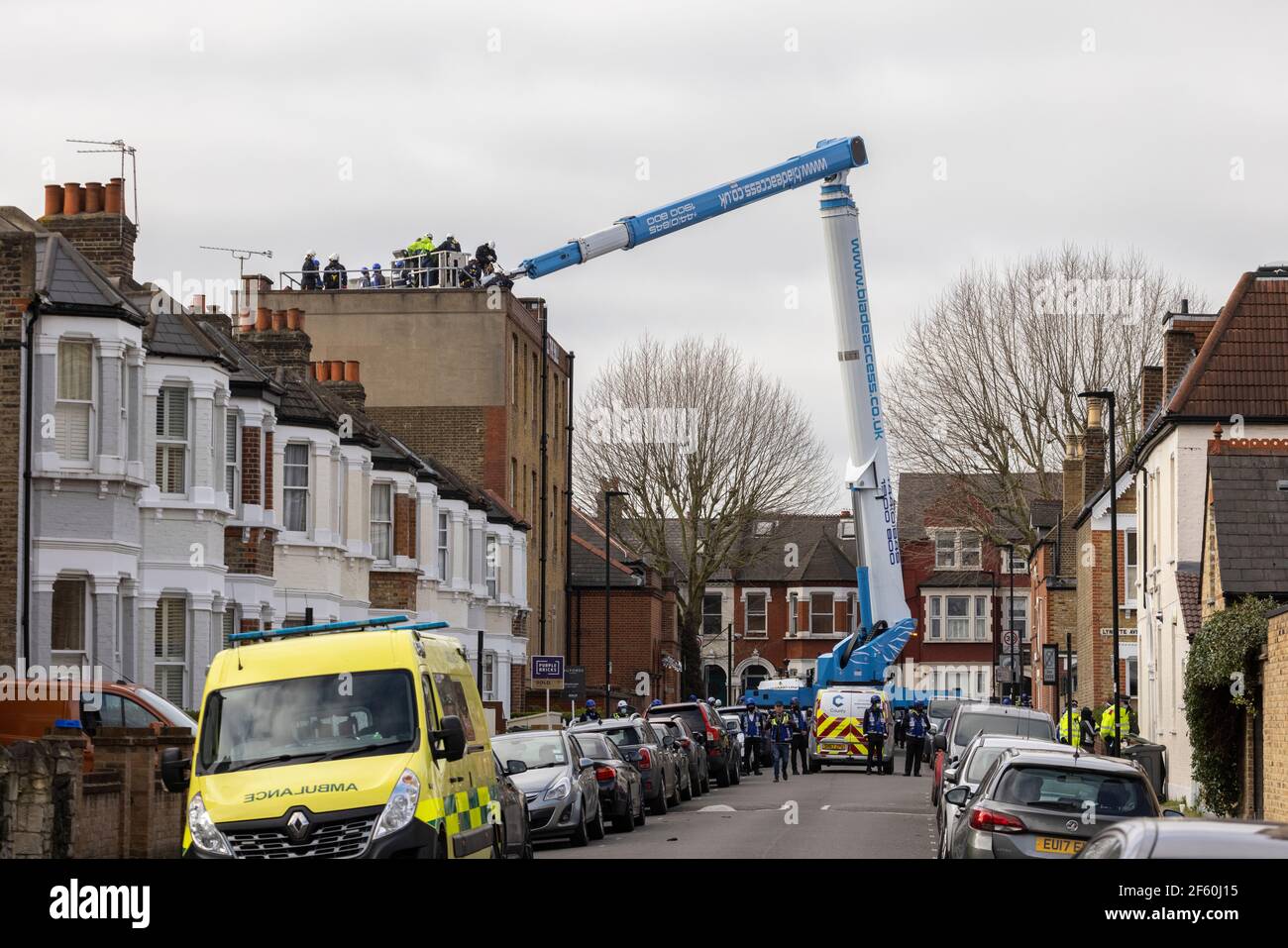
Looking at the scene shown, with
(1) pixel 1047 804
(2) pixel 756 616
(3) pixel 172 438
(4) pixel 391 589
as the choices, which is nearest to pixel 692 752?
(4) pixel 391 589

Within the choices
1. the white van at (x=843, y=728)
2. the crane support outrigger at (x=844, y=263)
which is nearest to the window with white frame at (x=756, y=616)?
the white van at (x=843, y=728)

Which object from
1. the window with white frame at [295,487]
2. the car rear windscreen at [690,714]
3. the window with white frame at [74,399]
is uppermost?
the window with white frame at [74,399]

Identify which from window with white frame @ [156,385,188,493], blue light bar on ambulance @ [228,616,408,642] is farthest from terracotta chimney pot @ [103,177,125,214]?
blue light bar on ambulance @ [228,616,408,642]

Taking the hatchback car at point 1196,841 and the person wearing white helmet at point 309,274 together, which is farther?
the person wearing white helmet at point 309,274

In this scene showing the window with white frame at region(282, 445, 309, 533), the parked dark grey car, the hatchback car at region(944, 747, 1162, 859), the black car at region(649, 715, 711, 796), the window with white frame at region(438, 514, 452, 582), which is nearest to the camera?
the hatchback car at region(944, 747, 1162, 859)

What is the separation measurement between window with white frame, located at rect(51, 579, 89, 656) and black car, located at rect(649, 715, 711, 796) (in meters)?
12.9

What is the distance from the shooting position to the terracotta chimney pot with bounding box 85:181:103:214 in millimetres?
31172

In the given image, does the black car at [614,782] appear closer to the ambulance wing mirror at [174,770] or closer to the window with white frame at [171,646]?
the window with white frame at [171,646]

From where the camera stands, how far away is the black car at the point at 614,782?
88.1ft

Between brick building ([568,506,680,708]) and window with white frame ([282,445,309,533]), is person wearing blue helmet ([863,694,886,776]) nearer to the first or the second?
window with white frame ([282,445,309,533])

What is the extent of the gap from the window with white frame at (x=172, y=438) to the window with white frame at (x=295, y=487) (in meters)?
5.77

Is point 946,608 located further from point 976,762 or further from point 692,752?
point 976,762
